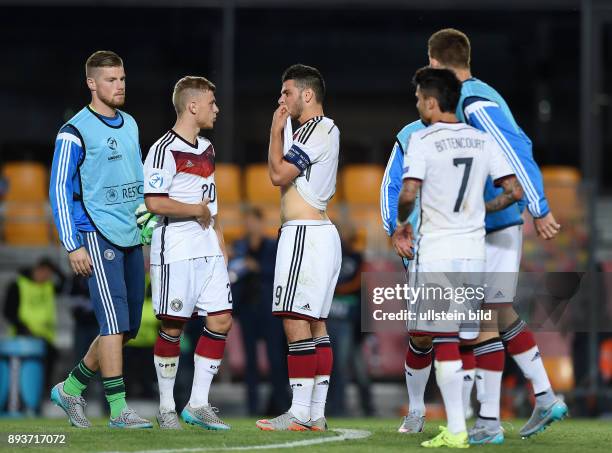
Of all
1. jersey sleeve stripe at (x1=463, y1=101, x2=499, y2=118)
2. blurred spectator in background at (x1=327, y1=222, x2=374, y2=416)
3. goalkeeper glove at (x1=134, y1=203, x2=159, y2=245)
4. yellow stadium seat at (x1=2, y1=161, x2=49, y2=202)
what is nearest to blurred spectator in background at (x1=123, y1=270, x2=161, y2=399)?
blurred spectator in background at (x1=327, y1=222, x2=374, y2=416)

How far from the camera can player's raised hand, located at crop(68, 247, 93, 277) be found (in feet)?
23.7

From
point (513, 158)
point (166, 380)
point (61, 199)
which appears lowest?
point (166, 380)

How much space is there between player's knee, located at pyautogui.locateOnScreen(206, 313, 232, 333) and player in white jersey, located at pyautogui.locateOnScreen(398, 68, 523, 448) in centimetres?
126

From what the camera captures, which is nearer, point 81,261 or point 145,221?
point 81,261

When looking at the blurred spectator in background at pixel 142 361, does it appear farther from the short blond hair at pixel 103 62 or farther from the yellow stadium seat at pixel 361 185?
the short blond hair at pixel 103 62

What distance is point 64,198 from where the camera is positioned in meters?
7.25

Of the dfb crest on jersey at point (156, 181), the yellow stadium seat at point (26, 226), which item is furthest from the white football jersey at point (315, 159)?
the yellow stadium seat at point (26, 226)

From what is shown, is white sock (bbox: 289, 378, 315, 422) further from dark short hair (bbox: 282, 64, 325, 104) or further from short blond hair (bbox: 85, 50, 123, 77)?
short blond hair (bbox: 85, 50, 123, 77)

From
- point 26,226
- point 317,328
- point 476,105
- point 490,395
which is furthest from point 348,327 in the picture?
point 476,105

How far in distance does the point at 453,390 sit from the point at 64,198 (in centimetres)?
251

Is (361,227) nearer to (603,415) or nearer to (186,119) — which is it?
(603,415)

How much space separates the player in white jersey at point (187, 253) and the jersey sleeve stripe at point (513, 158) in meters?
1.57

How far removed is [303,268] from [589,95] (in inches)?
417

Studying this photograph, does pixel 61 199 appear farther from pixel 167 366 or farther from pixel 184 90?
pixel 167 366
